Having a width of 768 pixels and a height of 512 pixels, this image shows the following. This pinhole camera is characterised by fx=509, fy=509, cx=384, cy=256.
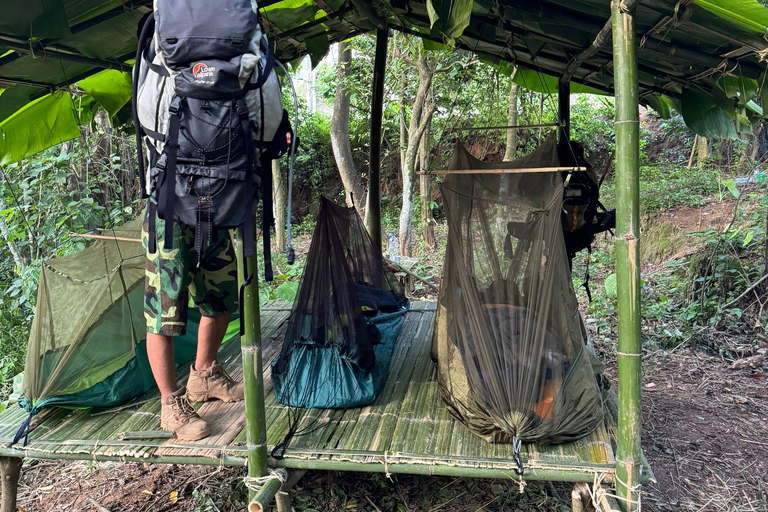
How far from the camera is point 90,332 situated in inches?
92.7

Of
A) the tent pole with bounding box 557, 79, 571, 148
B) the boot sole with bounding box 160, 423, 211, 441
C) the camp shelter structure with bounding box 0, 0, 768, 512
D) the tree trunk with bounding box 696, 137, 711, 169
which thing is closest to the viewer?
the camp shelter structure with bounding box 0, 0, 768, 512

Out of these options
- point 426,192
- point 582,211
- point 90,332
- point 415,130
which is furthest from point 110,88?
point 426,192

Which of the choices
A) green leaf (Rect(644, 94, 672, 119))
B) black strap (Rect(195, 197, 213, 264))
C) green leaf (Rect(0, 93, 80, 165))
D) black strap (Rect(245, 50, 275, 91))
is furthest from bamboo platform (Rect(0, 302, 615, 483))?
green leaf (Rect(644, 94, 672, 119))

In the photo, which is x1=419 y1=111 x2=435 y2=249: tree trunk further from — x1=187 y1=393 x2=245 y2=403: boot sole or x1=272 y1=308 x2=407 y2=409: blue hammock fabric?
x1=187 y1=393 x2=245 y2=403: boot sole

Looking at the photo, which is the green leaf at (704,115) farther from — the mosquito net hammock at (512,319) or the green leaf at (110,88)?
the green leaf at (110,88)

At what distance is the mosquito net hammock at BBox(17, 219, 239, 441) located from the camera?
7.24ft

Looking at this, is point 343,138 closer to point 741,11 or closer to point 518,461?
point 741,11

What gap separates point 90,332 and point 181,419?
683 millimetres

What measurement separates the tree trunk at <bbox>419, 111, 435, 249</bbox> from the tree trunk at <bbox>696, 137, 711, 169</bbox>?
413 cm

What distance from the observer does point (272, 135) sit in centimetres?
162

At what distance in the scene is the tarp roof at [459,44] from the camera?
1.77m

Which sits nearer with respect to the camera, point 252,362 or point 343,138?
point 252,362

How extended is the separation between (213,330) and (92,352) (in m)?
0.61

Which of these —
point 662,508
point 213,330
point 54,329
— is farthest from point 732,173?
point 54,329
